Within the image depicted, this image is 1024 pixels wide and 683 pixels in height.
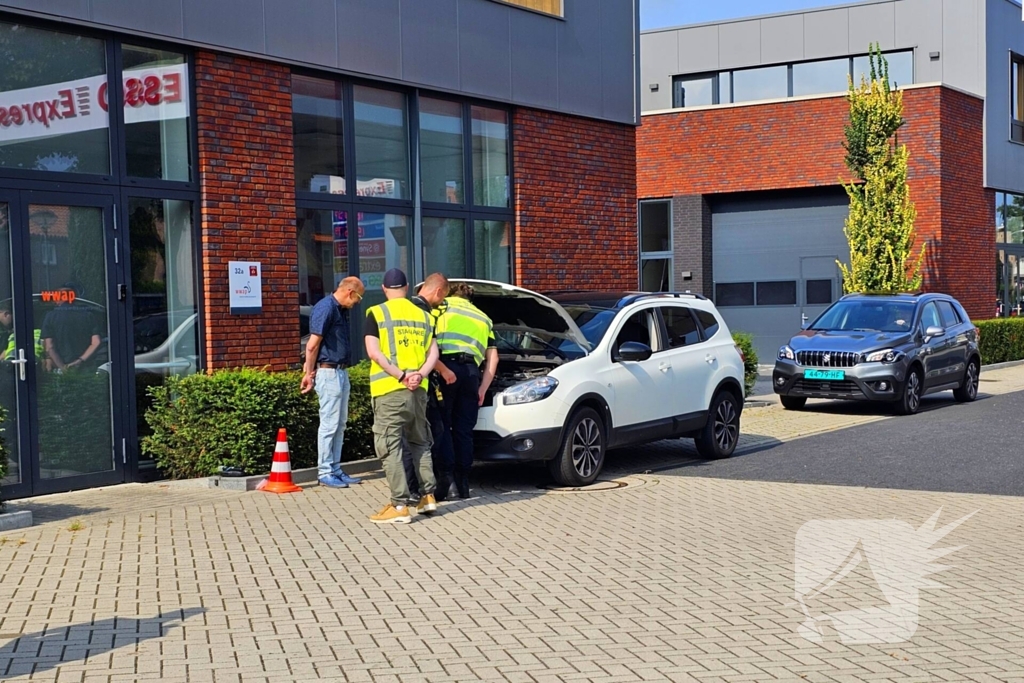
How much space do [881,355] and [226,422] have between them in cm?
1004

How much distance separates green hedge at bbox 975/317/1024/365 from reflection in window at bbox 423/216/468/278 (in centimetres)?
1530

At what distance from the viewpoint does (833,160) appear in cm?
2914

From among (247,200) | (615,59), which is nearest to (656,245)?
(615,59)

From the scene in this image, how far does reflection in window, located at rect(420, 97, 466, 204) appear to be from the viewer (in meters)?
15.0

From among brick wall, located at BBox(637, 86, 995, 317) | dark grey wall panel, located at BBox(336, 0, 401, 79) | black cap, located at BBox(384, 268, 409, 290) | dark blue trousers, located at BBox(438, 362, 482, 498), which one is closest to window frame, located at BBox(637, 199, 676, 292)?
brick wall, located at BBox(637, 86, 995, 317)

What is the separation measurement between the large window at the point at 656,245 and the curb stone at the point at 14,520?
76.6 ft

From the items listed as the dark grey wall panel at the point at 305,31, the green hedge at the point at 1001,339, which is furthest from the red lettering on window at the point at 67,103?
the green hedge at the point at 1001,339

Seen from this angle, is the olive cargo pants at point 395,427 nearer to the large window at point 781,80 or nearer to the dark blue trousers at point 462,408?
the dark blue trousers at point 462,408

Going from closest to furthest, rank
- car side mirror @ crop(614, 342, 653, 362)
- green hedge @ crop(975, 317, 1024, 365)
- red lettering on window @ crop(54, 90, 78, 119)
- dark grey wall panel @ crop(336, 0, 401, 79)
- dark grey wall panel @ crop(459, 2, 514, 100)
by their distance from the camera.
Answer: red lettering on window @ crop(54, 90, 78, 119) < car side mirror @ crop(614, 342, 653, 362) < dark grey wall panel @ crop(336, 0, 401, 79) < dark grey wall panel @ crop(459, 2, 514, 100) < green hedge @ crop(975, 317, 1024, 365)

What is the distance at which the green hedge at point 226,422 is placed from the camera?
11094mm

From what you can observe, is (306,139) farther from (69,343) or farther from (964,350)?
(964,350)

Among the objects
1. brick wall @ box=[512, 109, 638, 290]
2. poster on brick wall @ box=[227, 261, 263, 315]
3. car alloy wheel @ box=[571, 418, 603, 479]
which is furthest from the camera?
brick wall @ box=[512, 109, 638, 290]

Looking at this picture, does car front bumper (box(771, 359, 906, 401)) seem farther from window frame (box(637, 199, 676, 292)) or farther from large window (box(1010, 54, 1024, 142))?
large window (box(1010, 54, 1024, 142))

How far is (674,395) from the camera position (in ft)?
40.4
